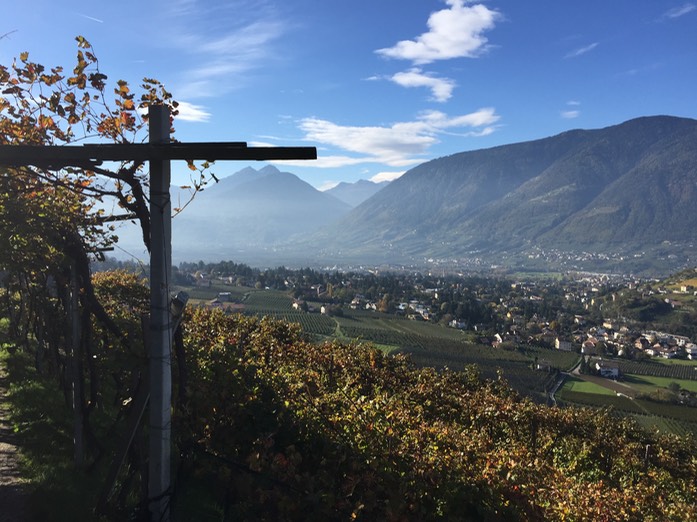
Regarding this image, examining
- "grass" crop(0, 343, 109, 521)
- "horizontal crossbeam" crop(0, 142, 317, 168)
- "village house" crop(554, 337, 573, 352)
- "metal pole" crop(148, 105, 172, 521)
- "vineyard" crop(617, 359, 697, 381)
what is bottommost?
"vineyard" crop(617, 359, 697, 381)

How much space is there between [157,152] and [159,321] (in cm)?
99

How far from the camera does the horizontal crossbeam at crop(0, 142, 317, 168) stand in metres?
2.46

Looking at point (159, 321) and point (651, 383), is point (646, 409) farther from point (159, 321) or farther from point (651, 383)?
point (159, 321)

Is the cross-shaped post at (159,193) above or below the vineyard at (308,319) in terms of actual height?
above

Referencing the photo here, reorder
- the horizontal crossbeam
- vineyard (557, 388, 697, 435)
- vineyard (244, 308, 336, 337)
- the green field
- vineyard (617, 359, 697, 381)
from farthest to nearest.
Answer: vineyard (617, 359, 697, 381), vineyard (244, 308, 336, 337), the green field, vineyard (557, 388, 697, 435), the horizontal crossbeam

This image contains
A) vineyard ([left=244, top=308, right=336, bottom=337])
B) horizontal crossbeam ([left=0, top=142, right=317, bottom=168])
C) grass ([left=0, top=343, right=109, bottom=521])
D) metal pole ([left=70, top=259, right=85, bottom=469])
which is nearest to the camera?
horizontal crossbeam ([left=0, top=142, right=317, bottom=168])

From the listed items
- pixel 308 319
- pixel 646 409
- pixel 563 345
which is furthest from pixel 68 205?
pixel 563 345

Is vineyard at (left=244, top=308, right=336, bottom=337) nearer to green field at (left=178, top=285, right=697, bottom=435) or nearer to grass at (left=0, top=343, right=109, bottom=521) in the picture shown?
green field at (left=178, top=285, right=697, bottom=435)

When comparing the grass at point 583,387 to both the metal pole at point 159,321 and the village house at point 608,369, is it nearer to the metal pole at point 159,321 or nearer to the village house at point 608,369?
the village house at point 608,369

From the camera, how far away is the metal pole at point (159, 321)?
2.57 metres

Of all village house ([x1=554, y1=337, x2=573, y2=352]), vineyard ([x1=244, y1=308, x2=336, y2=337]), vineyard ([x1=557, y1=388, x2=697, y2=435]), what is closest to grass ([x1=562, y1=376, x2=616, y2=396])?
vineyard ([x1=557, y1=388, x2=697, y2=435])

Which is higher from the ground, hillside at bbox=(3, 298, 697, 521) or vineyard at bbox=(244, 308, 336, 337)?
hillside at bbox=(3, 298, 697, 521)

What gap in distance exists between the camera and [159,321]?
8.73 ft

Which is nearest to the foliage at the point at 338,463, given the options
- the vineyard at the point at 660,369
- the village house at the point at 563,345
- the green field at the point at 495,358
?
the green field at the point at 495,358
